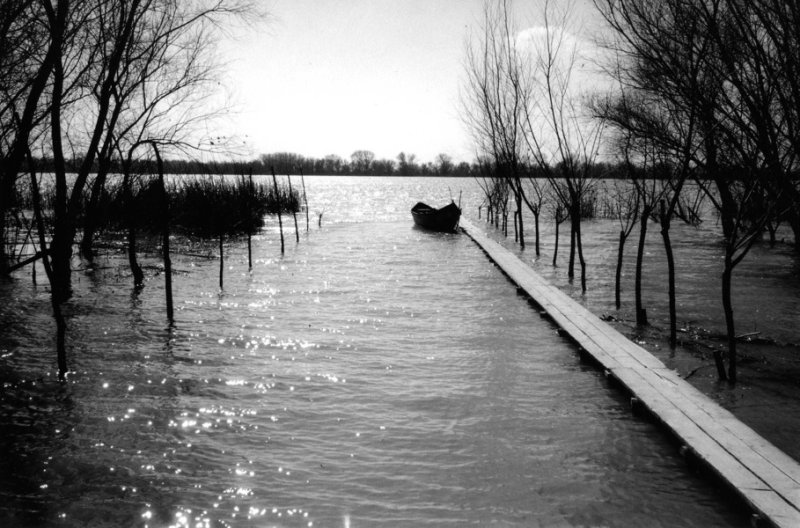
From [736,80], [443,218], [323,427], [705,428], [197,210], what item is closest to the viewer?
[705,428]

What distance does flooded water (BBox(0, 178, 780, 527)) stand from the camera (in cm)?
403

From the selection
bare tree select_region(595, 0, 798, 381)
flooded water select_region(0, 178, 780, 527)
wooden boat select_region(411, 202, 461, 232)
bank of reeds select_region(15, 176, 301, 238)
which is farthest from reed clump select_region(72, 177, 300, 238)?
bare tree select_region(595, 0, 798, 381)

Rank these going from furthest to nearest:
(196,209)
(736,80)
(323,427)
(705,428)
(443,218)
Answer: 1. (443,218)
2. (196,209)
3. (736,80)
4. (323,427)
5. (705,428)

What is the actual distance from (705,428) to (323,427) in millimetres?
3020

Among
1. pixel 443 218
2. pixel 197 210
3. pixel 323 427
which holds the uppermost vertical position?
pixel 197 210

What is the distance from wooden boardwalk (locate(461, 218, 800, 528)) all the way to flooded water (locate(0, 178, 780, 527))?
170mm

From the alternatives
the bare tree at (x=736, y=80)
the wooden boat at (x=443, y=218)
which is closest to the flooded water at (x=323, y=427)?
the bare tree at (x=736, y=80)

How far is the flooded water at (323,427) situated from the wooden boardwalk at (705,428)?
17cm

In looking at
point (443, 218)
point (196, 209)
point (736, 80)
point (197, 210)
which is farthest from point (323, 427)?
point (443, 218)

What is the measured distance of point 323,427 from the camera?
5305mm

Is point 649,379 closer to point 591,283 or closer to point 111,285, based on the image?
point 591,283

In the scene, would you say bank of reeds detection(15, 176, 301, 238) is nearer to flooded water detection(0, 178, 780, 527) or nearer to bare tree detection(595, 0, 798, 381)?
flooded water detection(0, 178, 780, 527)

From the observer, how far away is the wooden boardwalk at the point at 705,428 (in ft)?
12.5

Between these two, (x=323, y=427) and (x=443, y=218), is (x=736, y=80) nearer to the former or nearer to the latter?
(x=323, y=427)
